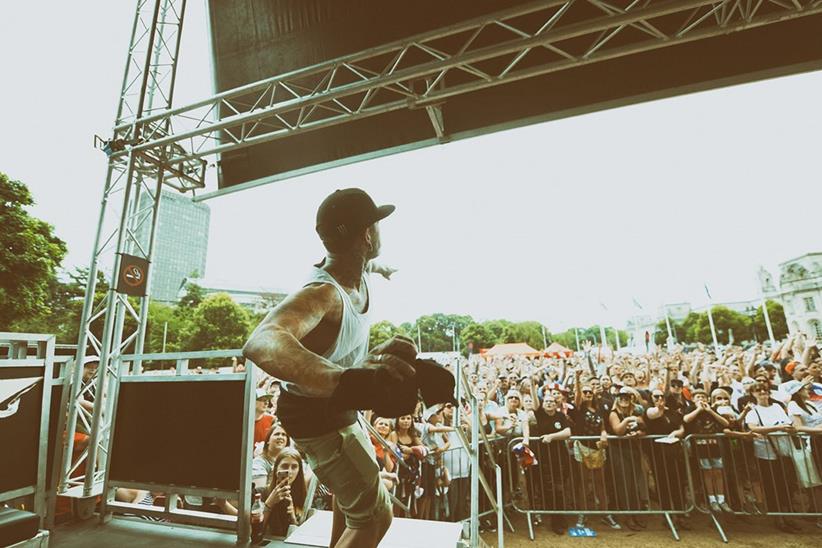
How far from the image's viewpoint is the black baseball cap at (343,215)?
168 centimetres

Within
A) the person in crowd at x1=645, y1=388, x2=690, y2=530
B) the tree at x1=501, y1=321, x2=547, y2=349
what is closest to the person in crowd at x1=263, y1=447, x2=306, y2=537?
the person in crowd at x1=645, y1=388, x2=690, y2=530

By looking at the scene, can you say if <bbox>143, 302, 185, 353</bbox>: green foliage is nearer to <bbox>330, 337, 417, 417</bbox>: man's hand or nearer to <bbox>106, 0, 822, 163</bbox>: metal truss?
<bbox>106, 0, 822, 163</bbox>: metal truss

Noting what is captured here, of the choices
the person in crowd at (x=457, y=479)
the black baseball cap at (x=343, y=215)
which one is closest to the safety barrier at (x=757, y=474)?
the person in crowd at (x=457, y=479)

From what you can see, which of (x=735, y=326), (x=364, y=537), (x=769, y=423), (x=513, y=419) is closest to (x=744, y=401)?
(x=769, y=423)

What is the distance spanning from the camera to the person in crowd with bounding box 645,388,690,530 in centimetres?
521

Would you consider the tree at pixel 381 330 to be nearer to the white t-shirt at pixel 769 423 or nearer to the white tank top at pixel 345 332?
the white t-shirt at pixel 769 423

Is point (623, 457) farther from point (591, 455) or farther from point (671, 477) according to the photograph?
point (671, 477)

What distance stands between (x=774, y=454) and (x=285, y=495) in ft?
20.1

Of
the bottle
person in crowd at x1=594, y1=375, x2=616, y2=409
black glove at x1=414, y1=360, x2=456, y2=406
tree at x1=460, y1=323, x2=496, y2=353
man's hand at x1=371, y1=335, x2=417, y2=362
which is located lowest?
the bottle

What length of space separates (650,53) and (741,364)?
25.8 ft

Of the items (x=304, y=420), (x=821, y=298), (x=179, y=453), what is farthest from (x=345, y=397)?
(x=821, y=298)

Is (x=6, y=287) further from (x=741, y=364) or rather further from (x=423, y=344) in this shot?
(x=423, y=344)

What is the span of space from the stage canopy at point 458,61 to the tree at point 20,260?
15046 millimetres

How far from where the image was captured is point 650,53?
455cm
